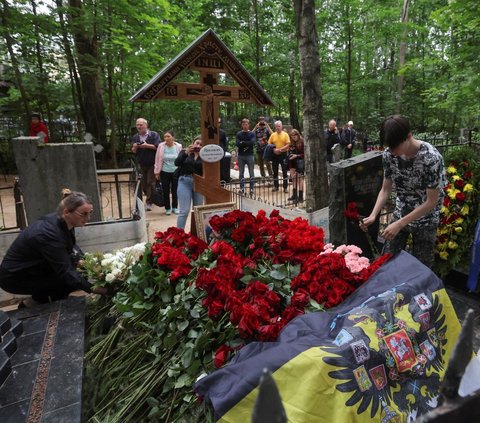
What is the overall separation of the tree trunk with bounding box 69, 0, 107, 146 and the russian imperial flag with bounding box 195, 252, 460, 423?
960 centimetres

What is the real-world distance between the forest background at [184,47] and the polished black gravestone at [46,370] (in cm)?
588

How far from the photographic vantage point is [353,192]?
163 inches

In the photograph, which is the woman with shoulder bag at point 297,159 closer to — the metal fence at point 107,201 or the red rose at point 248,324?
the metal fence at point 107,201

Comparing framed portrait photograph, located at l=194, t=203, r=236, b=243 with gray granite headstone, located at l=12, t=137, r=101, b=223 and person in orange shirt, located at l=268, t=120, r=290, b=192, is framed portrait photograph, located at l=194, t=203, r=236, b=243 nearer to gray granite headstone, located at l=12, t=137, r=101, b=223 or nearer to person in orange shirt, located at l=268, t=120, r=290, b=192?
gray granite headstone, located at l=12, t=137, r=101, b=223

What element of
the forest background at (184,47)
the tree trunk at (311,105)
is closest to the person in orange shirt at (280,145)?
the forest background at (184,47)

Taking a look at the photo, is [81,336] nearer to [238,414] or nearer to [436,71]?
[238,414]

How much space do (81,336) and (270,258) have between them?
4.89 ft

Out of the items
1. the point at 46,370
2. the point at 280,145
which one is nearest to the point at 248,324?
the point at 46,370

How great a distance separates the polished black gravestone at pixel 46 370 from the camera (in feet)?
6.40

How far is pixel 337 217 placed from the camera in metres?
4.18

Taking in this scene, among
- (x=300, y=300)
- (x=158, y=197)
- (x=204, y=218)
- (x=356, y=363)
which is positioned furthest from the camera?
(x=158, y=197)

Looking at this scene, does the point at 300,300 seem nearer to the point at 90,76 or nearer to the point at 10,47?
the point at 10,47

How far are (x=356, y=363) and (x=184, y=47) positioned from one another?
→ 13.5 meters

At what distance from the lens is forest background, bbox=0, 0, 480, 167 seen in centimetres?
868
